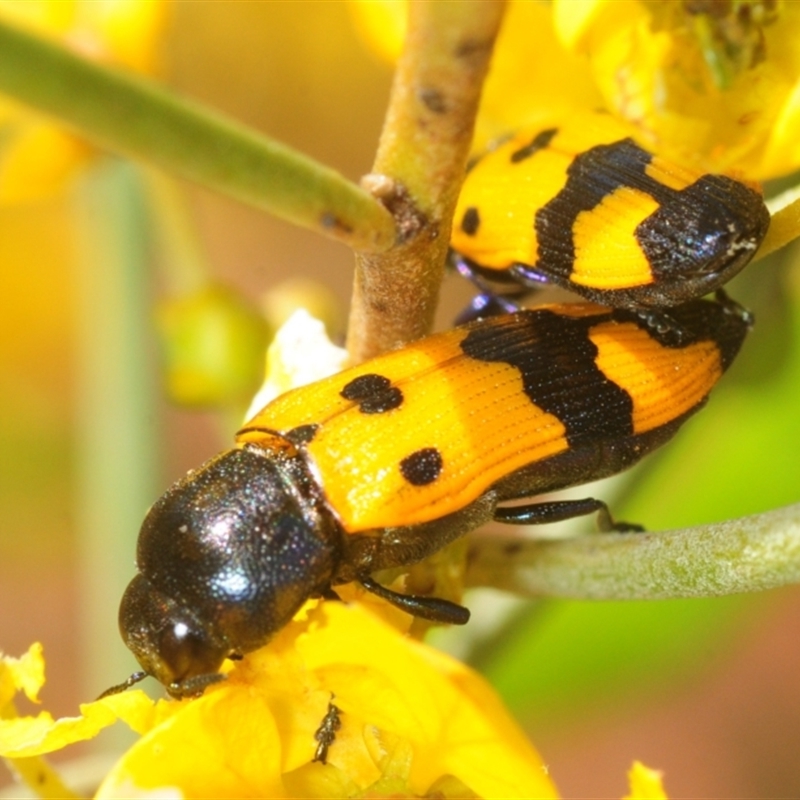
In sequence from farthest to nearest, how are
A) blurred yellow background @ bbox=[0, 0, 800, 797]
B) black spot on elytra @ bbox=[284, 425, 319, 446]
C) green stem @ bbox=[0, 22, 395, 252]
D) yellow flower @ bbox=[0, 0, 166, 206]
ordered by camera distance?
blurred yellow background @ bbox=[0, 0, 800, 797] → yellow flower @ bbox=[0, 0, 166, 206] → black spot on elytra @ bbox=[284, 425, 319, 446] → green stem @ bbox=[0, 22, 395, 252]

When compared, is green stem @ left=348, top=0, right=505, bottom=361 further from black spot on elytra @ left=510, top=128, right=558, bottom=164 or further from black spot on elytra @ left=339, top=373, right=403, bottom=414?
black spot on elytra @ left=510, top=128, right=558, bottom=164

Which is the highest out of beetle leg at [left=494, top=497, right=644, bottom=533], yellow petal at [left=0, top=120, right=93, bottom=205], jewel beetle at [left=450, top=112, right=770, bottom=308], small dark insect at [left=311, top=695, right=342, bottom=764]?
jewel beetle at [left=450, top=112, right=770, bottom=308]

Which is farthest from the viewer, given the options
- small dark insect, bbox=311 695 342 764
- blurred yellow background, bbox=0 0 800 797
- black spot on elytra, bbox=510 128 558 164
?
blurred yellow background, bbox=0 0 800 797

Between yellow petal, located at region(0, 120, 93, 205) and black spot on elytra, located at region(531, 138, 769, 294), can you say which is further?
yellow petal, located at region(0, 120, 93, 205)

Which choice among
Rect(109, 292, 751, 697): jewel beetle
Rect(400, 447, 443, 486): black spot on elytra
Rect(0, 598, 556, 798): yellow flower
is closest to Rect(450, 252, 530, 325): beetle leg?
Rect(109, 292, 751, 697): jewel beetle

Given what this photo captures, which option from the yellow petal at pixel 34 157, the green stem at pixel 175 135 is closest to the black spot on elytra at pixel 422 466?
the green stem at pixel 175 135

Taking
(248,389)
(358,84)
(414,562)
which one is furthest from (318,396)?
(358,84)

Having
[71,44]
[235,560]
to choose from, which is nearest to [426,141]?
[235,560]

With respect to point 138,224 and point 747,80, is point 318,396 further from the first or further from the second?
point 138,224
